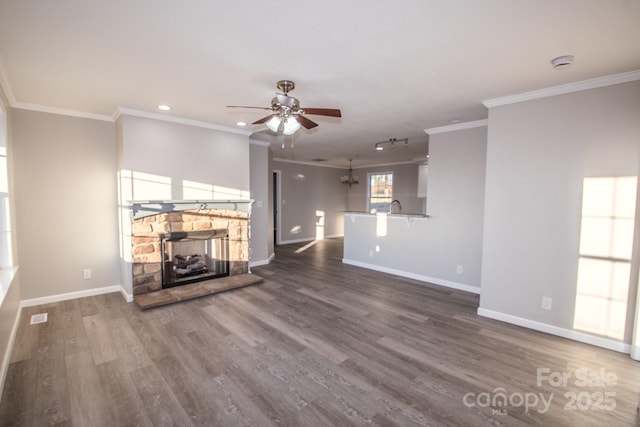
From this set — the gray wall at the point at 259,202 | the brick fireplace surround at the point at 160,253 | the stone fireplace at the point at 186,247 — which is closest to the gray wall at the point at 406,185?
the gray wall at the point at 259,202

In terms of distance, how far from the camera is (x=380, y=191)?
9641 millimetres

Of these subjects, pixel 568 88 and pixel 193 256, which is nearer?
pixel 568 88

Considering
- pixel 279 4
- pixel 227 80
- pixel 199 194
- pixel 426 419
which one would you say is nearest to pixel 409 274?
pixel 426 419

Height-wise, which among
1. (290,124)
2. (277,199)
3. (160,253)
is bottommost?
(160,253)

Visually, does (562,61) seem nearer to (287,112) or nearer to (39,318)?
(287,112)

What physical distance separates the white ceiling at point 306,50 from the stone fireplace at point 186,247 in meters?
1.55

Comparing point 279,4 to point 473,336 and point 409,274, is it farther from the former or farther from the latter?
point 409,274

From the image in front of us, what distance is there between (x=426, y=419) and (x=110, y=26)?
3.33m

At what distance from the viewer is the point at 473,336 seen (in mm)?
3004

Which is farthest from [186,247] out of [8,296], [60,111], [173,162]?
[60,111]

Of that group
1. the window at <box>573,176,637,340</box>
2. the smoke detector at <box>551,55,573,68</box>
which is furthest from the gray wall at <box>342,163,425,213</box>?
the smoke detector at <box>551,55,573,68</box>

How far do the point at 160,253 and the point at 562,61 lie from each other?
4873 mm

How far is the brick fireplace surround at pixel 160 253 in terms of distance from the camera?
3844 millimetres

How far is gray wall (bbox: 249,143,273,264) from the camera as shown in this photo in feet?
18.9
